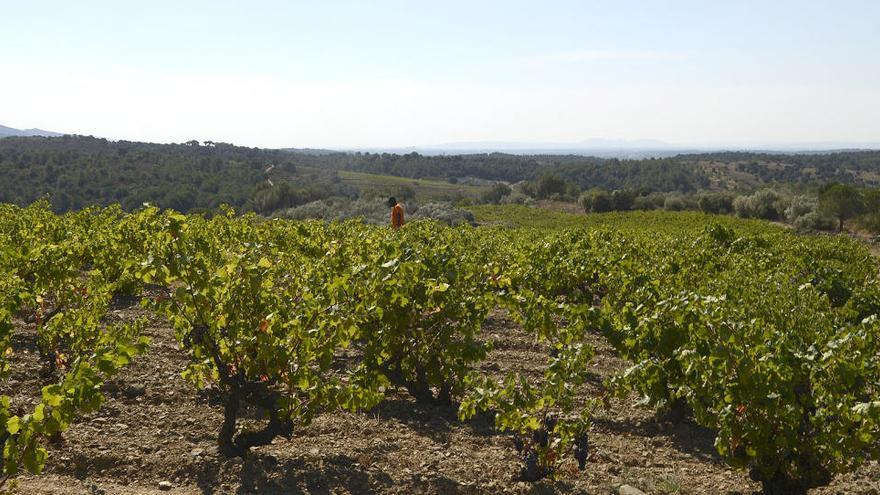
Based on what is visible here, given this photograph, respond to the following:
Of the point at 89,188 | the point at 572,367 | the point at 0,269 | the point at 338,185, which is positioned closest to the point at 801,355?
the point at 572,367

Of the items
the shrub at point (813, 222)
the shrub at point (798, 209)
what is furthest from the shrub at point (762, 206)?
the shrub at point (813, 222)

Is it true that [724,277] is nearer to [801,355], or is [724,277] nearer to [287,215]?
[801,355]

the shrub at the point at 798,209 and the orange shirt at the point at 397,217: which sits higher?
the orange shirt at the point at 397,217

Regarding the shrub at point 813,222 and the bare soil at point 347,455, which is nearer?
the bare soil at point 347,455

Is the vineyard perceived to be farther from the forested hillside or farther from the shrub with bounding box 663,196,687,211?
the shrub with bounding box 663,196,687,211

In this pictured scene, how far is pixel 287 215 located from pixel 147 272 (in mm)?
53757

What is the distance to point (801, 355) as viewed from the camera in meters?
4.81

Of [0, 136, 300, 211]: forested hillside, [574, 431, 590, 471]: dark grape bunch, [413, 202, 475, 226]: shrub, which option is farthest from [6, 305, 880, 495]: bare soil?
[0, 136, 300, 211]: forested hillside

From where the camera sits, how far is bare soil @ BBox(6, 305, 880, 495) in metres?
5.07

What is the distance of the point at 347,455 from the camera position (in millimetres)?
5598

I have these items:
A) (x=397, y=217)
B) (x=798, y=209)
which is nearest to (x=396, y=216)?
(x=397, y=217)

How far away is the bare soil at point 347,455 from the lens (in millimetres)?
5074

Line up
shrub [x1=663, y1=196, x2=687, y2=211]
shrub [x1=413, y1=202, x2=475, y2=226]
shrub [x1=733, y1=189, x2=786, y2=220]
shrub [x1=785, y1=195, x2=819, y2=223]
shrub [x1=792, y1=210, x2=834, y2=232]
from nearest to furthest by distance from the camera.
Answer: shrub [x1=413, y1=202, x2=475, y2=226], shrub [x1=792, y1=210, x2=834, y2=232], shrub [x1=785, y1=195, x2=819, y2=223], shrub [x1=733, y1=189, x2=786, y2=220], shrub [x1=663, y1=196, x2=687, y2=211]

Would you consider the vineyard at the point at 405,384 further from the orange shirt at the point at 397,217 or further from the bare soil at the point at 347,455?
the orange shirt at the point at 397,217
